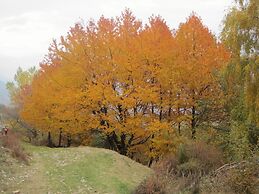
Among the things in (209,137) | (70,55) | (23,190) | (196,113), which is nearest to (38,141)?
(70,55)

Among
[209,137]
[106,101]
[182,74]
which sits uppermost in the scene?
[182,74]

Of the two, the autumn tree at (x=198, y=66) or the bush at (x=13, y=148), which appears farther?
the autumn tree at (x=198, y=66)

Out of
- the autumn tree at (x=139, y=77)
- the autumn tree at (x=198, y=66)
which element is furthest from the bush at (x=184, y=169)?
the autumn tree at (x=198, y=66)

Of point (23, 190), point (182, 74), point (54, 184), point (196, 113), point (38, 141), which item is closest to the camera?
point (23, 190)

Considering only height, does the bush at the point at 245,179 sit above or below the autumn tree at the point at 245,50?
below

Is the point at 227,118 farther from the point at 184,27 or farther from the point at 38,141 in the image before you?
the point at 38,141

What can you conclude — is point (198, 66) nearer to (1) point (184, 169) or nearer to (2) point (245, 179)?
(1) point (184, 169)

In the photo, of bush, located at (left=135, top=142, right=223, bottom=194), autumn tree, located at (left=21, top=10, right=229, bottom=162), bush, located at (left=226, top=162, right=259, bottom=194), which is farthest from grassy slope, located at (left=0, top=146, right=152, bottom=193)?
bush, located at (left=226, top=162, right=259, bottom=194)

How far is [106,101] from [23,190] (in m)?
9.20

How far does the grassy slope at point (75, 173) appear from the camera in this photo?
1584 centimetres

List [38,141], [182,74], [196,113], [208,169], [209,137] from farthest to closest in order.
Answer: [38,141], [196,113], [182,74], [209,137], [208,169]

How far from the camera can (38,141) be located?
37.9 meters

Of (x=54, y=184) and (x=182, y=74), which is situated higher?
(x=182, y=74)

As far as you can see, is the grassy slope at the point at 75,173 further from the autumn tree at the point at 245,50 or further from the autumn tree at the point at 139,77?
the autumn tree at the point at 245,50
